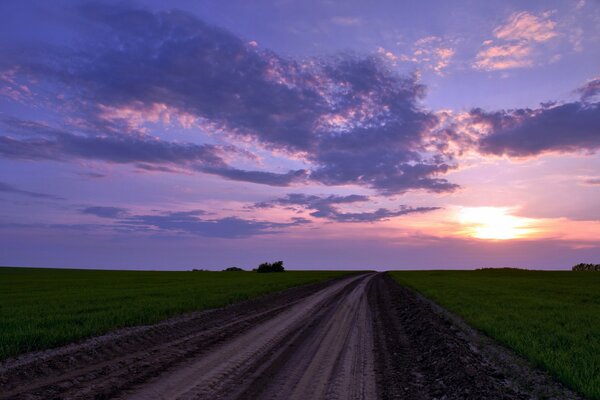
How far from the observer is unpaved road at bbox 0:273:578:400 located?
7.98 metres

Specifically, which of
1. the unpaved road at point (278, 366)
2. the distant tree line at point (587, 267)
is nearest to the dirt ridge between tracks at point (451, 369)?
the unpaved road at point (278, 366)

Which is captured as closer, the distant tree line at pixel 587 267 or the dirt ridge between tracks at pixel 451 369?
the dirt ridge between tracks at pixel 451 369

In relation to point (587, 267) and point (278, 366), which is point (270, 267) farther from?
point (278, 366)

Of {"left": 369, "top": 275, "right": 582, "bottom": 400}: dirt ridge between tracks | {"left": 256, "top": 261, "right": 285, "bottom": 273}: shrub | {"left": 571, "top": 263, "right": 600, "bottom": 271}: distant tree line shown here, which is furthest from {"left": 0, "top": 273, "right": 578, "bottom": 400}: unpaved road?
{"left": 571, "top": 263, "right": 600, "bottom": 271}: distant tree line

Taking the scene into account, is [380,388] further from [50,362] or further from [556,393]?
[50,362]

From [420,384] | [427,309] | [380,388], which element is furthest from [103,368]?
[427,309]

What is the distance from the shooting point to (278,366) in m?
9.87

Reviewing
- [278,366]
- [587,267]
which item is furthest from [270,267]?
[278,366]

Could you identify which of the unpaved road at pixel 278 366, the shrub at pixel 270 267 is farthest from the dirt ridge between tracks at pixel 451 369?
the shrub at pixel 270 267

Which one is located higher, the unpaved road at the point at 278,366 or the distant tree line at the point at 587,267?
the distant tree line at the point at 587,267

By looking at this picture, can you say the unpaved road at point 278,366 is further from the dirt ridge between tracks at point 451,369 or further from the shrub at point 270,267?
the shrub at point 270,267

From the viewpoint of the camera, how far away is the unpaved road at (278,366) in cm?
798

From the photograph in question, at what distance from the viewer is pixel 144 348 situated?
1226 cm

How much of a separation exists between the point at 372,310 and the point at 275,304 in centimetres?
625
